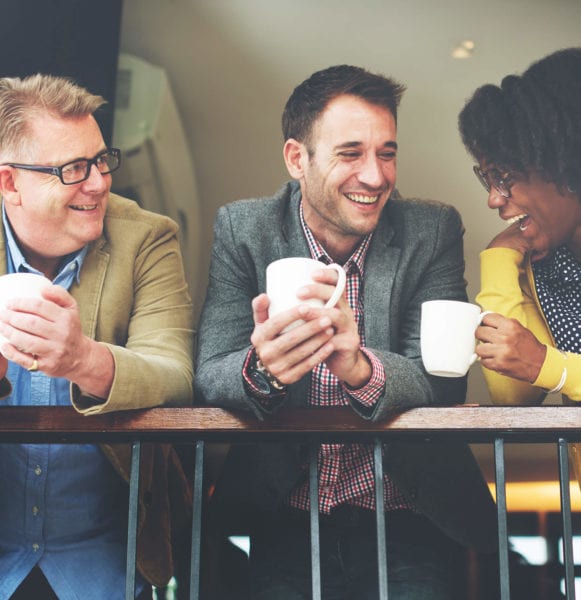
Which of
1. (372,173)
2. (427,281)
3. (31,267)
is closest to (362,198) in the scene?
(372,173)

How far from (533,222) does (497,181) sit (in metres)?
0.14

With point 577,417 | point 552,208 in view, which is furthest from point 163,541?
point 552,208

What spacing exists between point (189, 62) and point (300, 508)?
1.31m

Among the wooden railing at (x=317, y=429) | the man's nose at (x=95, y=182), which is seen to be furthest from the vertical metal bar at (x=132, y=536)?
the man's nose at (x=95, y=182)

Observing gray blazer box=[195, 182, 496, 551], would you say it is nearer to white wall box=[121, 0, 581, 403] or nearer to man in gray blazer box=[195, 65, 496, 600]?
man in gray blazer box=[195, 65, 496, 600]

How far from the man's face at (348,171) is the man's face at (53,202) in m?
0.47

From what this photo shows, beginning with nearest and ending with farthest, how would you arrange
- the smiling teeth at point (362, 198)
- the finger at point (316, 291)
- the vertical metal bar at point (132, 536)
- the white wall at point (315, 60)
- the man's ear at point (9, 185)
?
the finger at point (316, 291), the vertical metal bar at point (132, 536), the man's ear at point (9, 185), the smiling teeth at point (362, 198), the white wall at point (315, 60)

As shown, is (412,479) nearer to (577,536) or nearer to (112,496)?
(112,496)

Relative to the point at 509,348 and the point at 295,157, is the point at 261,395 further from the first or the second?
the point at 295,157

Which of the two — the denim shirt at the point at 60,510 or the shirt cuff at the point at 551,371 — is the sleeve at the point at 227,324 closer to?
the denim shirt at the point at 60,510

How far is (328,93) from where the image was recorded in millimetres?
2305

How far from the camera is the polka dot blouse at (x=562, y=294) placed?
2.10 meters

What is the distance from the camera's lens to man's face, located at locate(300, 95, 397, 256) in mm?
2135

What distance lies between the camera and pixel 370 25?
259 centimetres
